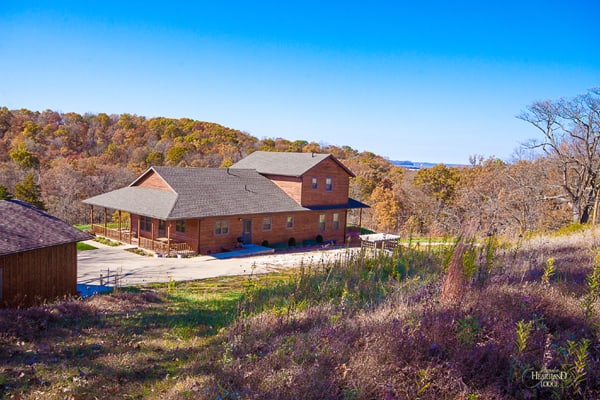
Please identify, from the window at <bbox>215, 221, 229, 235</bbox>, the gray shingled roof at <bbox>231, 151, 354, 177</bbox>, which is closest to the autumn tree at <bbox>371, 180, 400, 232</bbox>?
the gray shingled roof at <bbox>231, 151, 354, 177</bbox>

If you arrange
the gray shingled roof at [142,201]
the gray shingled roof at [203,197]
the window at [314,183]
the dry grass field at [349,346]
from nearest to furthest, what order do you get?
the dry grass field at [349,346]
the gray shingled roof at [142,201]
the gray shingled roof at [203,197]
the window at [314,183]

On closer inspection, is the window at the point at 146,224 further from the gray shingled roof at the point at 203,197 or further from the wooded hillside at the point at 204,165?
the wooded hillside at the point at 204,165

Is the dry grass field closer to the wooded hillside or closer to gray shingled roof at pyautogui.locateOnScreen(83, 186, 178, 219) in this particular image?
gray shingled roof at pyautogui.locateOnScreen(83, 186, 178, 219)

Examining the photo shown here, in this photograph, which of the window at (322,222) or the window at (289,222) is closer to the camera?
the window at (289,222)

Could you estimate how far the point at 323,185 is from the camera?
2941cm

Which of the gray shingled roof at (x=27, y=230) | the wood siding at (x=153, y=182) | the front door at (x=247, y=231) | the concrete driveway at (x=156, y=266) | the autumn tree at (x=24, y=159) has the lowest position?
the concrete driveway at (x=156, y=266)

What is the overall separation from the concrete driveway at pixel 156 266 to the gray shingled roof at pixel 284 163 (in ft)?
25.2

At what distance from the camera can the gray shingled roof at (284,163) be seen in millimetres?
28734

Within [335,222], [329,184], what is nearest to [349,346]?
[329,184]

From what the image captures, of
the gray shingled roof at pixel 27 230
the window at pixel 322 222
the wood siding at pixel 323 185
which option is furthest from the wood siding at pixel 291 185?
the gray shingled roof at pixel 27 230

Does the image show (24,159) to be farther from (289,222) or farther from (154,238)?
(289,222)

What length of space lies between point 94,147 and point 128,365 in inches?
2343

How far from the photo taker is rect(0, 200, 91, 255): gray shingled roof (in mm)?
11586

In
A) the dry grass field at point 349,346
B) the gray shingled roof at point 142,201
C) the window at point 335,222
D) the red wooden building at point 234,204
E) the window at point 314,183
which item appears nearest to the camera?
the dry grass field at point 349,346
